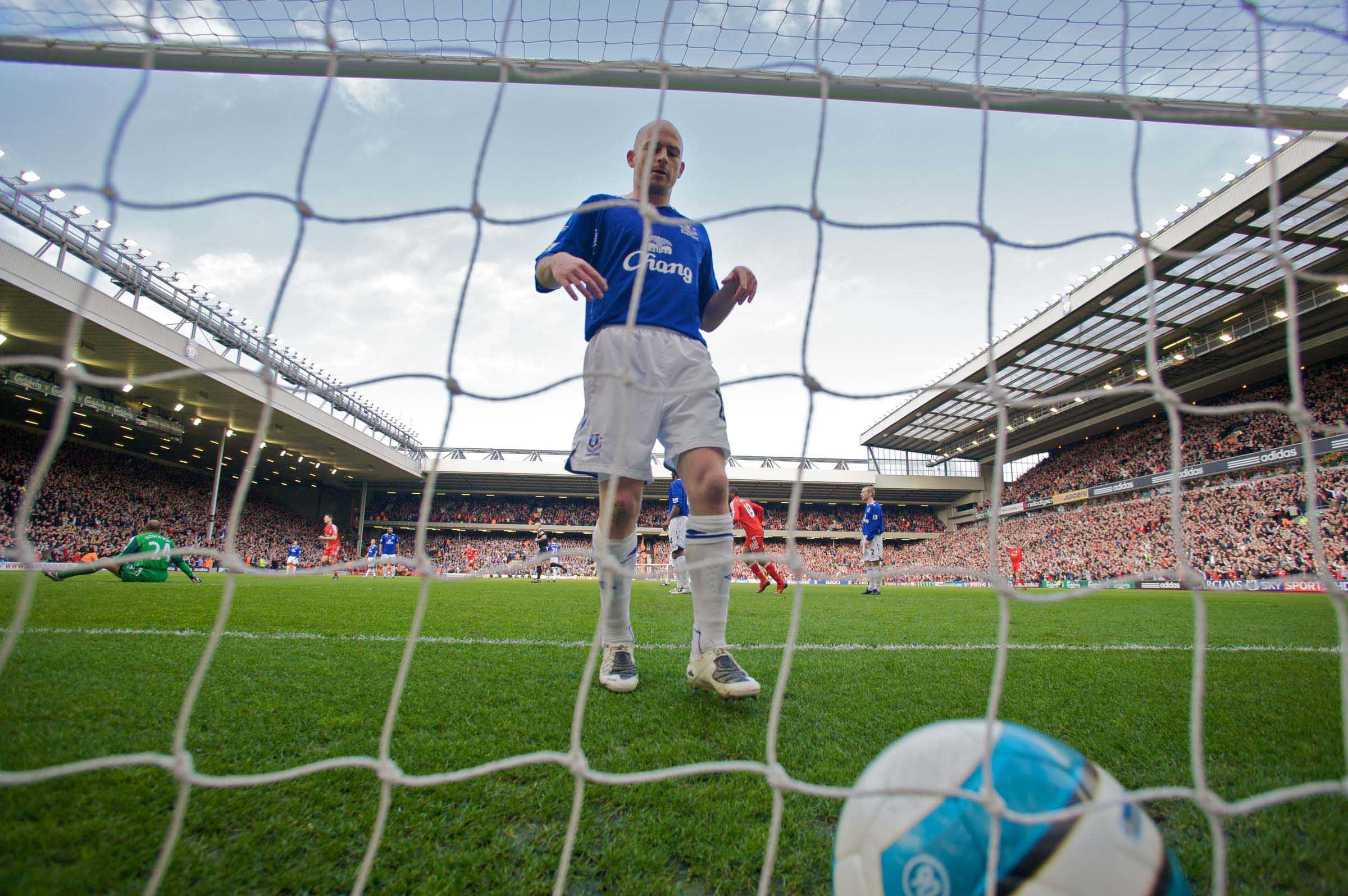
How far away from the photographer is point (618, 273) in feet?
7.24

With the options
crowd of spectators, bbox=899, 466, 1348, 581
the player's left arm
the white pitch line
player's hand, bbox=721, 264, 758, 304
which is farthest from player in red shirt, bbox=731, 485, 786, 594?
player's hand, bbox=721, 264, 758, 304

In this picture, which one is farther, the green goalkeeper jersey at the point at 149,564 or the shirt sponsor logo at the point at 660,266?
the green goalkeeper jersey at the point at 149,564

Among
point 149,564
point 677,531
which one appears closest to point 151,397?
point 149,564

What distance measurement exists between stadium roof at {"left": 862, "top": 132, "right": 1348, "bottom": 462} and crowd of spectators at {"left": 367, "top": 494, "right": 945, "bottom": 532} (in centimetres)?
952

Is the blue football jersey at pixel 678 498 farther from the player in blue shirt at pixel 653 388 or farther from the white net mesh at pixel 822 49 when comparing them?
the white net mesh at pixel 822 49

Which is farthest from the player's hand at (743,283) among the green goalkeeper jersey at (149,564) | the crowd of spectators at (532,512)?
the crowd of spectators at (532,512)

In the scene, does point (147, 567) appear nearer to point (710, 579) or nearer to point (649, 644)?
point (649, 644)

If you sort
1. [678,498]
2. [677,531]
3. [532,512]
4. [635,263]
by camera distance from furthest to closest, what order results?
1. [532,512]
2. [677,531]
3. [678,498]
4. [635,263]

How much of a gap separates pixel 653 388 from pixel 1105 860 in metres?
1.53

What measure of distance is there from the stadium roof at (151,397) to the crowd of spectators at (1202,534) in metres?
17.2

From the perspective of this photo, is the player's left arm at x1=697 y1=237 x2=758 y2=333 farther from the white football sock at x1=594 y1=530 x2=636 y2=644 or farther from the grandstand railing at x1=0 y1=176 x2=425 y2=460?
the grandstand railing at x1=0 y1=176 x2=425 y2=460

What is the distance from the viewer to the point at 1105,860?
84 centimetres

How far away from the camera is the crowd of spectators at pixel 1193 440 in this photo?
669 inches

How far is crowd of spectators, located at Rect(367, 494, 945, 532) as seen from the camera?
32438 millimetres
